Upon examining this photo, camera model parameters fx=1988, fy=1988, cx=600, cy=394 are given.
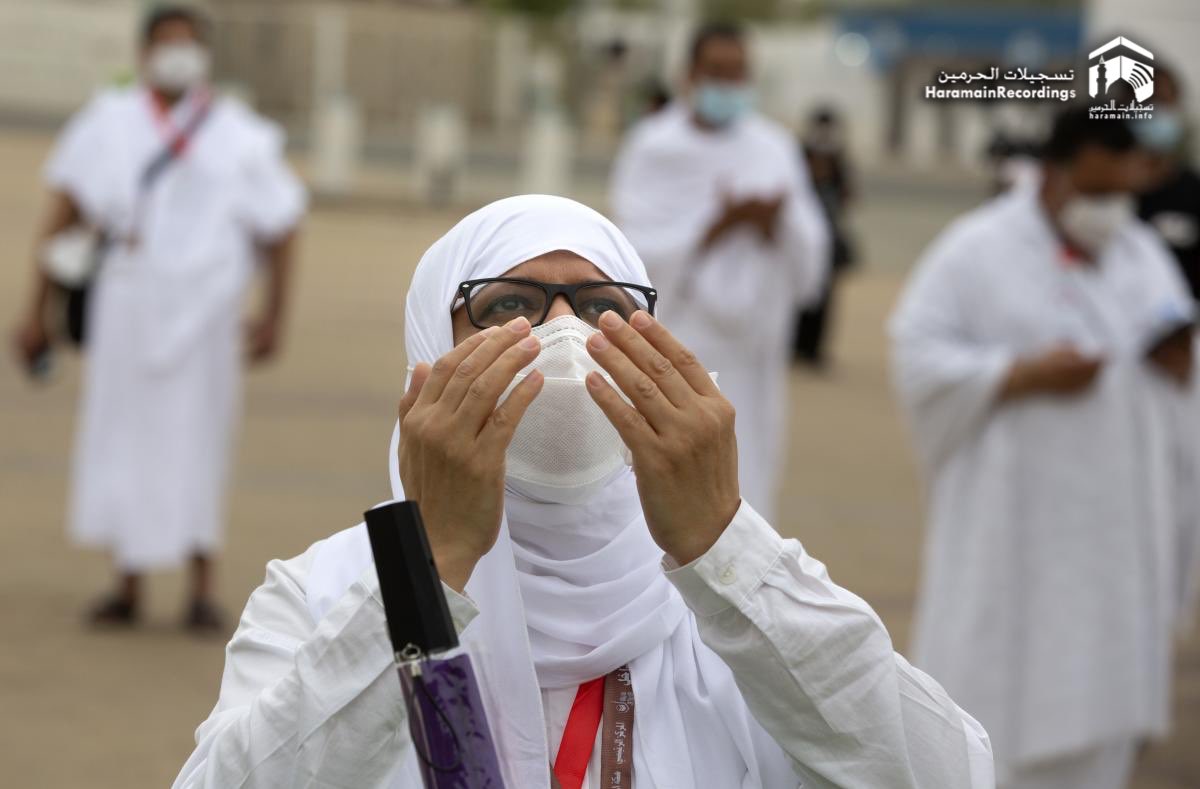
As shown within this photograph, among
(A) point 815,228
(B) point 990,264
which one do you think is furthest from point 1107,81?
(A) point 815,228

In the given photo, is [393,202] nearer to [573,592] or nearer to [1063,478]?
[1063,478]

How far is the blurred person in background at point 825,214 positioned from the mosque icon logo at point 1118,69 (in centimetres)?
946

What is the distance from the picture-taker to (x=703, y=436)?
208cm

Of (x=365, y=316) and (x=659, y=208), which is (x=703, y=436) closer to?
(x=659, y=208)

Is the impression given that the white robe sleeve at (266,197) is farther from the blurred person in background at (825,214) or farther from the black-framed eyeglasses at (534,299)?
the blurred person in background at (825,214)

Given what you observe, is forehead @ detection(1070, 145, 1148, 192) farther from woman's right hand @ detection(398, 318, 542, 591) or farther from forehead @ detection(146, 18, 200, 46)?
woman's right hand @ detection(398, 318, 542, 591)

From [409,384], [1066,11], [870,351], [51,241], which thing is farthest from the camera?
[1066,11]

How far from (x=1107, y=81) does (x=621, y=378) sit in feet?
12.4

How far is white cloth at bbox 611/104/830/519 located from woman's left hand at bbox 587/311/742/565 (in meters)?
5.43

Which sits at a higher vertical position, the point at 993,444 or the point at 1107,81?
the point at 1107,81

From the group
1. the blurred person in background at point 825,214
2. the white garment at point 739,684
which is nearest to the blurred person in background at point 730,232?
the white garment at point 739,684

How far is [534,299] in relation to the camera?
237 cm

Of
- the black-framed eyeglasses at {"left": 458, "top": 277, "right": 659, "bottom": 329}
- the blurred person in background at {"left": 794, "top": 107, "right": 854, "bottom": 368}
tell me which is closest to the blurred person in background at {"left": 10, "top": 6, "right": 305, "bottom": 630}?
the black-framed eyeglasses at {"left": 458, "top": 277, "right": 659, "bottom": 329}

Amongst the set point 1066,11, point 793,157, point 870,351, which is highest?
point 1066,11
